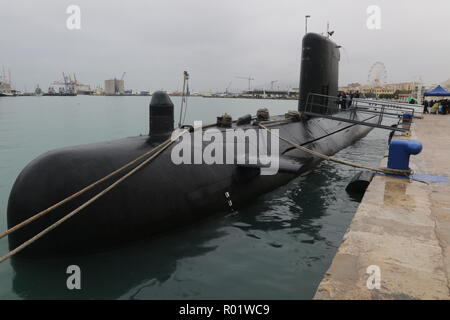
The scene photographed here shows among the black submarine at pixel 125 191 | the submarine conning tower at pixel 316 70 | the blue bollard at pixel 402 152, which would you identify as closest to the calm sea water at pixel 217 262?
the black submarine at pixel 125 191

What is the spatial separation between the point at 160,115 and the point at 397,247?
5.35 meters

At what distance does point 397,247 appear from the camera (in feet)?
14.8

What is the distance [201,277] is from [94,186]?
2087 mm

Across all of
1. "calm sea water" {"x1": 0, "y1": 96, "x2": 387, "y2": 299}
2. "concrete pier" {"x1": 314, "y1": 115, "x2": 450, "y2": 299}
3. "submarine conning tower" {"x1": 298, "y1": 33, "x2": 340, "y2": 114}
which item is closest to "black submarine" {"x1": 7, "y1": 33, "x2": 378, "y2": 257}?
"calm sea water" {"x1": 0, "y1": 96, "x2": 387, "y2": 299}

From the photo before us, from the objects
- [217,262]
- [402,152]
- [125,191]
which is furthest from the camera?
[402,152]

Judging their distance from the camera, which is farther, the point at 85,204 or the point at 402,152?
the point at 402,152

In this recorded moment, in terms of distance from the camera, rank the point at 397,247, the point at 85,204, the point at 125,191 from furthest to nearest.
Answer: the point at 125,191
the point at 85,204
the point at 397,247

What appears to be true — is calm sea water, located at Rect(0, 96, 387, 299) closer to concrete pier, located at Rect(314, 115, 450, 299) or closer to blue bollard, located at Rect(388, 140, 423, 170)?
concrete pier, located at Rect(314, 115, 450, 299)

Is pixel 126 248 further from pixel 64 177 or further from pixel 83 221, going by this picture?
pixel 64 177

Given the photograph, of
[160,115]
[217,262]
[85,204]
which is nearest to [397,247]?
[217,262]

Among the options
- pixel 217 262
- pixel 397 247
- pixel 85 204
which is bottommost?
pixel 217 262

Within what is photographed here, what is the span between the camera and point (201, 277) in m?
5.21

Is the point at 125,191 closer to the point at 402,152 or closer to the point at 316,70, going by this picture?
the point at 402,152
